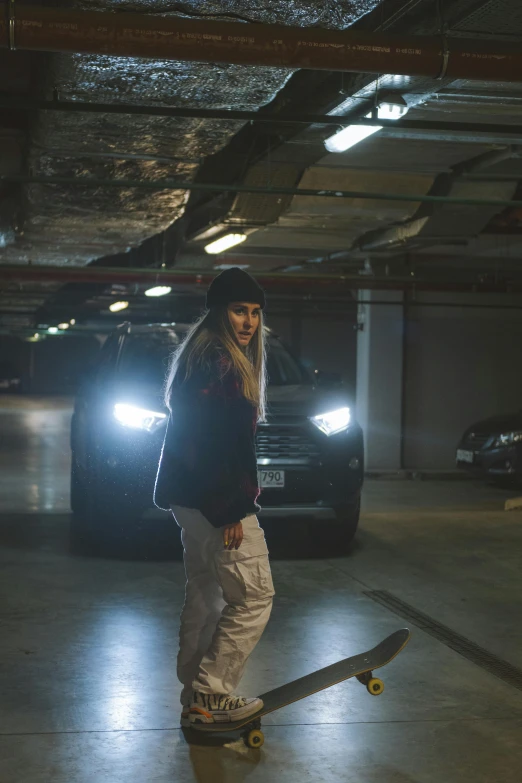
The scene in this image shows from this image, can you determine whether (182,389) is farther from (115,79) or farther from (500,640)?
(500,640)

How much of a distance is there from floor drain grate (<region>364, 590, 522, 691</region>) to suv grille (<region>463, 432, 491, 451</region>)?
599 cm

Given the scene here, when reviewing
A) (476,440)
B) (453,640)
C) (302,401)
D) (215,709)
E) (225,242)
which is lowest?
(453,640)

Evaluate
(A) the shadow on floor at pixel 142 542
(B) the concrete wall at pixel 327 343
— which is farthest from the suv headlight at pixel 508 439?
(B) the concrete wall at pixel 327 343

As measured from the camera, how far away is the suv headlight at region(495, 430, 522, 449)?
11.9 metres

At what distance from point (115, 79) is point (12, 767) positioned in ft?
10.2

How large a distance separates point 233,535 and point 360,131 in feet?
11.5

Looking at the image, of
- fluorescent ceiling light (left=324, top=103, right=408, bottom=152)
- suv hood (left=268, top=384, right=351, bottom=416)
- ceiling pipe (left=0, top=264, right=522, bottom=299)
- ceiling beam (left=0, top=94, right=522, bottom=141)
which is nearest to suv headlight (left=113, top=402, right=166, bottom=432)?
suv hood (left=268, top=384, right=351, bottom=416)

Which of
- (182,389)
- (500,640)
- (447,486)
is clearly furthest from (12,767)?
(447,486)

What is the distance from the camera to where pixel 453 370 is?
1454 cm

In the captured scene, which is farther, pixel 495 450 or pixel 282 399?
pixel 495 450

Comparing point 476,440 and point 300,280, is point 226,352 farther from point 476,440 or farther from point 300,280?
point 300,280

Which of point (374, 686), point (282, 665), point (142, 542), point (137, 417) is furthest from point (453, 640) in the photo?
point (142, 542)

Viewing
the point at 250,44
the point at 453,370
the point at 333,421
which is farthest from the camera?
the point at 453,370

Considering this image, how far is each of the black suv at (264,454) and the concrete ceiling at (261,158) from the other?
164 cm
